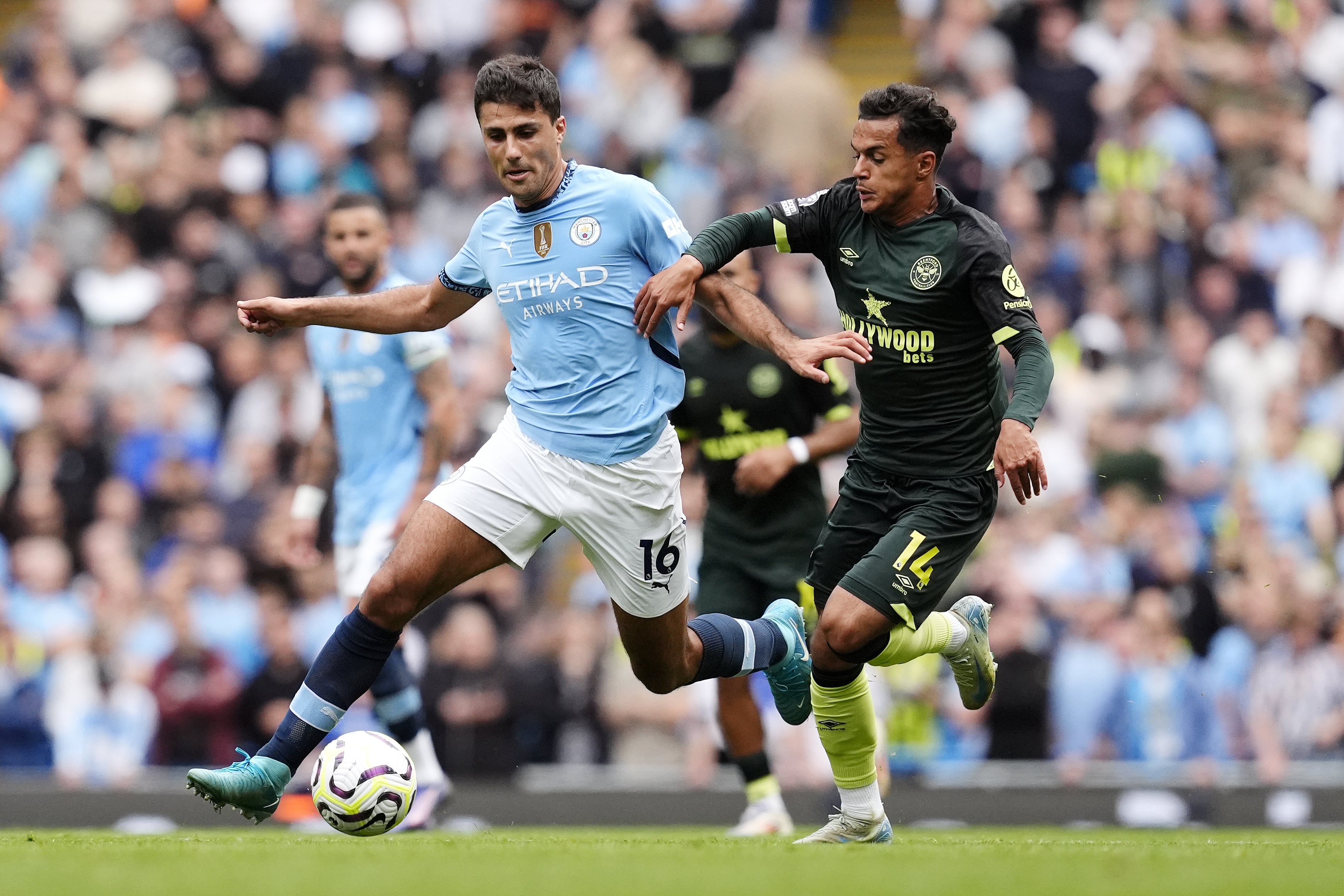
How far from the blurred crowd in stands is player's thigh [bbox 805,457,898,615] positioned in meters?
2.52

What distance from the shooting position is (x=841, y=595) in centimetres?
730

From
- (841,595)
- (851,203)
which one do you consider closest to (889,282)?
(851,203)

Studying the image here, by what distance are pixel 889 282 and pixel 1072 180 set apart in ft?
Result: 27.0

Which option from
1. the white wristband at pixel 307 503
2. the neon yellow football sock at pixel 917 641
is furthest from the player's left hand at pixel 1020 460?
the white wristband at pixel 307 503

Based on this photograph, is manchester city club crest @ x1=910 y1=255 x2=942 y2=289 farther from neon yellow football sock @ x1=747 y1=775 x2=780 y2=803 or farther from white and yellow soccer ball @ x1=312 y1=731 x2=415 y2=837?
neon yellow football sock @ x1=747 y1=775 x2=780 y2=803

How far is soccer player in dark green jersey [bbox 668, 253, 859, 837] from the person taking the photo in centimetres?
934

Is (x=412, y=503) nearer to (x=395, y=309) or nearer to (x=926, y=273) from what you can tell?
(x=395, y=309)

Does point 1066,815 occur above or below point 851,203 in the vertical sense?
below

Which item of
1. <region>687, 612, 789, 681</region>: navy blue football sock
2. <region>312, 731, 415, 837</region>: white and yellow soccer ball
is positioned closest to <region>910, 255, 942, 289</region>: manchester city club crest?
<region>687, 612, 789, 681</region>: navy blue football sock

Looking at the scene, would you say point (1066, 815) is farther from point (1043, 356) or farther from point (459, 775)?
point (1043, 356)

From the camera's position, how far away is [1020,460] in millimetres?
6539

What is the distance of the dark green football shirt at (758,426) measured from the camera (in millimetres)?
9375

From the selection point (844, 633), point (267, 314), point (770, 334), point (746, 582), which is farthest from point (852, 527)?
point (267, 314)

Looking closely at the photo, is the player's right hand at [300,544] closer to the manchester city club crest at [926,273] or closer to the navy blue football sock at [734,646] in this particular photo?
the navy blue football sock at [734,646]
